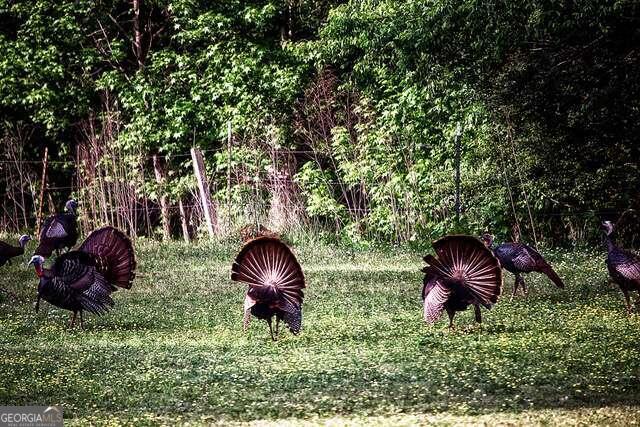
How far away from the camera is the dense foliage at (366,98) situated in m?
18.5

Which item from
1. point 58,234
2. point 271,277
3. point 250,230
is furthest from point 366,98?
point 271,277

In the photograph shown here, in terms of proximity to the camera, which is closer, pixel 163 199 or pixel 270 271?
pixel 270 271

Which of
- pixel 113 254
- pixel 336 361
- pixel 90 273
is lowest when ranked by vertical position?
pixel 336 361

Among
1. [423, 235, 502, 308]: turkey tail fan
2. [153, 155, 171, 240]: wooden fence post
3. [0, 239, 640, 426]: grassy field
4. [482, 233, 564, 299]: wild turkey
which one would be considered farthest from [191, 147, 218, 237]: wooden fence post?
[423, 235, 502, 308]: turkey tail fan

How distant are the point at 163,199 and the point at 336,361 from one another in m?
18.3

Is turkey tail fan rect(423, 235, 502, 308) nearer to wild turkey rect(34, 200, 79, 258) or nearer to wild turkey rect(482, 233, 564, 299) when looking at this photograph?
wild turkey rect(482, 233, 564, 299)

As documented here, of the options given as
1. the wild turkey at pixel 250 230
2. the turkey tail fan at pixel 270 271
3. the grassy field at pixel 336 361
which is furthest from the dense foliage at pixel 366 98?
the turkey tail fan at pixel 270 271

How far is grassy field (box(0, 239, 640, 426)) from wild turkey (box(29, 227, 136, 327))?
1.16ft

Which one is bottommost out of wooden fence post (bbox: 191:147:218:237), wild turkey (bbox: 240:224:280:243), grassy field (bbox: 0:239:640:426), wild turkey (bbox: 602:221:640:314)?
grassy field (bbox: 0:239:640:426)

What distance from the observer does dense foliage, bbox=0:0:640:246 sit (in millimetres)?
18484

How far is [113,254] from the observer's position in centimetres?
1202

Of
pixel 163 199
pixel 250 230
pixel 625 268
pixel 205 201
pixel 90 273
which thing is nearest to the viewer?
pixel 625 268

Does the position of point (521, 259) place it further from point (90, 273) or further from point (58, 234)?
point (58, 234)

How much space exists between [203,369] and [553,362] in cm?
292
